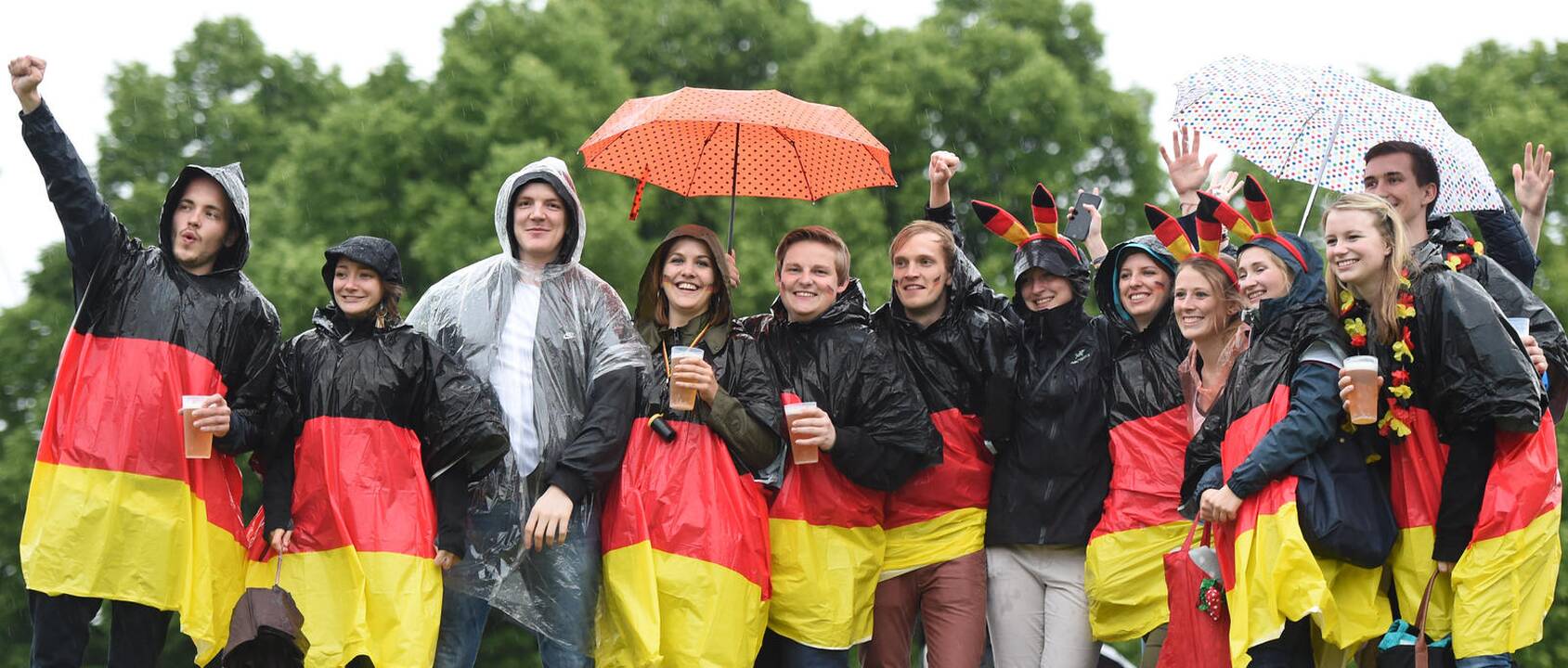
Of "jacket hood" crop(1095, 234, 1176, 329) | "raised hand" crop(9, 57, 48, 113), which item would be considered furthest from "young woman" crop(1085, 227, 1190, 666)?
"raised hand" crop(9, 57, 48, 113)

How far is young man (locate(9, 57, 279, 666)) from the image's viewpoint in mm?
4645

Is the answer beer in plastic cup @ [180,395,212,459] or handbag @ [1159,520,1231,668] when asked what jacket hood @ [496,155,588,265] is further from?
handbag @ [1159,520,1231,668]

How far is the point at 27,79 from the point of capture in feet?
15.0

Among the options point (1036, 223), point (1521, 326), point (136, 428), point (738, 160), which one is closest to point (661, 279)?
point (738, 160)

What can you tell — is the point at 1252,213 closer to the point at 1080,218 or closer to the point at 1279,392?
the point at 1279,392

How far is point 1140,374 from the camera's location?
5289mm

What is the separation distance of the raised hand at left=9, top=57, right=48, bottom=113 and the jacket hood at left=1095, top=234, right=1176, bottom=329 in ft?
11.0

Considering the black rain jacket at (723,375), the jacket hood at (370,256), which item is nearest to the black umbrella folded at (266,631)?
the jacket hood at (370,256)

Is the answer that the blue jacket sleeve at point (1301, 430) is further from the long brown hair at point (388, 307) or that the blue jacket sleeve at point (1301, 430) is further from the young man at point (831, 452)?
the long brown hair at point (388, 307)

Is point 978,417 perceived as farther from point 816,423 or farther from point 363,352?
point 363,352

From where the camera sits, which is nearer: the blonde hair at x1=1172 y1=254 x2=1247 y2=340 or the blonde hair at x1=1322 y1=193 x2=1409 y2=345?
the blonde hair at x1=1322 y1=193 x2=1409 y2=345

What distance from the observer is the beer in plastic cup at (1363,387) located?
4.30m

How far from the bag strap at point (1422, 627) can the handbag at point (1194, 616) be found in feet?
1.68

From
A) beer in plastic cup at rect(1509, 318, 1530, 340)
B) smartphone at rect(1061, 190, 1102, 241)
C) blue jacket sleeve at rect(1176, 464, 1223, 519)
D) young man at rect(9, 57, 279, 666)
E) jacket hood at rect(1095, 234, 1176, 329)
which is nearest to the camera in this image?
beer in plastic cup at rect(1509, 318, 1530, 340)
